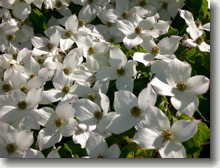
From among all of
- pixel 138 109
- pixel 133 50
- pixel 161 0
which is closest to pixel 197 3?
pixel 161 0

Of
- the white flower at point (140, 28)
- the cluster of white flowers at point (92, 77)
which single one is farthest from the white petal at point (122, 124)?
the white flower at point (140, 28)

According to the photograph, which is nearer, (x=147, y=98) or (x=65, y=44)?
(x=147, y=98)

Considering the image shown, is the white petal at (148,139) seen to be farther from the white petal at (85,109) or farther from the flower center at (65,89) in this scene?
the flower center at (65,89)

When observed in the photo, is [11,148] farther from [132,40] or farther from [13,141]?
[132,40]

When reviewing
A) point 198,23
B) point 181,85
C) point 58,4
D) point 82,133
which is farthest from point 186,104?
point 58,4

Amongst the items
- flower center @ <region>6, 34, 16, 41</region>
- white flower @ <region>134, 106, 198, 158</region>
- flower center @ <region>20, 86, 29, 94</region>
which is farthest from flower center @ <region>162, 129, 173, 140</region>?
flower center @ <region>6, 34, 16, 41</region>

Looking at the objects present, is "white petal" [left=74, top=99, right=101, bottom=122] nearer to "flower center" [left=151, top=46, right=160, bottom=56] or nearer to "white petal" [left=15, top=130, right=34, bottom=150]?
"white petal" [left=15, top=130, right=34, bottom=150]

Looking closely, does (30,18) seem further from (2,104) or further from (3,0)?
(2,104)
